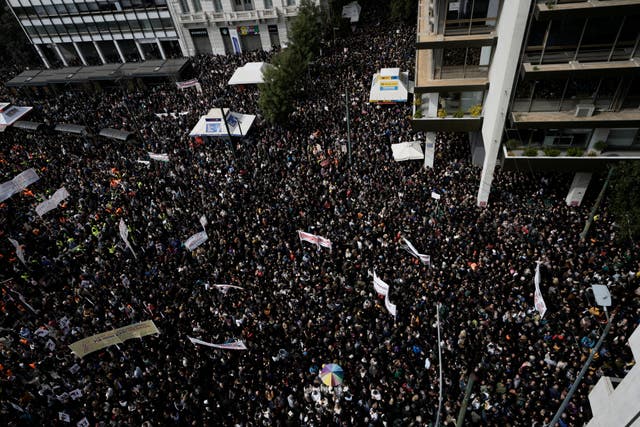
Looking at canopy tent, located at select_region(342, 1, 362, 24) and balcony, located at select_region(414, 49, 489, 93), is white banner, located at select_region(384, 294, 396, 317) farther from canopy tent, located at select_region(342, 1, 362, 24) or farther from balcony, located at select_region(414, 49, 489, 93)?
canopy tent, located at select_region(342, 1, 362, 24)

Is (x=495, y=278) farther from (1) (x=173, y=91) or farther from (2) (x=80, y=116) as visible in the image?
(2) (x=80, y=116)

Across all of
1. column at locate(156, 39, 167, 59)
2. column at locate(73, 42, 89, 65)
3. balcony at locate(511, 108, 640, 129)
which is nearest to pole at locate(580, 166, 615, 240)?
balcony at locate(511, 108, 640, 129)

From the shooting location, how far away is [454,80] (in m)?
25.3

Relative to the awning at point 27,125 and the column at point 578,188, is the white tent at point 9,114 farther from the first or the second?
the column at point 578,188

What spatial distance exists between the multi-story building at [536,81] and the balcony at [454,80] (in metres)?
0.06

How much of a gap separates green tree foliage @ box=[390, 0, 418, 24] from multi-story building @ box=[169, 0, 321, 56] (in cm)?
1025

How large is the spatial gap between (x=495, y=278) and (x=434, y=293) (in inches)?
134

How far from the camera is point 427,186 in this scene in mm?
27328

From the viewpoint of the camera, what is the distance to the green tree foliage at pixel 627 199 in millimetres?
20359

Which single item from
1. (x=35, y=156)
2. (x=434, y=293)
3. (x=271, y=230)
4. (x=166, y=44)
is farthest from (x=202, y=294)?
(x=166, y=44)

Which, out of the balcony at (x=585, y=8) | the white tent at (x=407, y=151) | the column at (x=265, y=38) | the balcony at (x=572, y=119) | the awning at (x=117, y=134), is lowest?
the white tent at (x=407, y=151)

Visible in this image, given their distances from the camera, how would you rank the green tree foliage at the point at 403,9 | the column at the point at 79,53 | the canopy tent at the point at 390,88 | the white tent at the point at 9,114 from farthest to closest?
the column at the point at 79,53, the green tree foliage at the point at 403,9, the white tent at the point at 9,114, the canopy tent at the point at 390,88

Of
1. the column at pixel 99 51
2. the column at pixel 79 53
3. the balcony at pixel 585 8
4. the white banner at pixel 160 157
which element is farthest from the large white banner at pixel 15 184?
the column at pixel 79 53

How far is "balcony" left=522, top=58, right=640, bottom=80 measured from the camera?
63.0 ft
